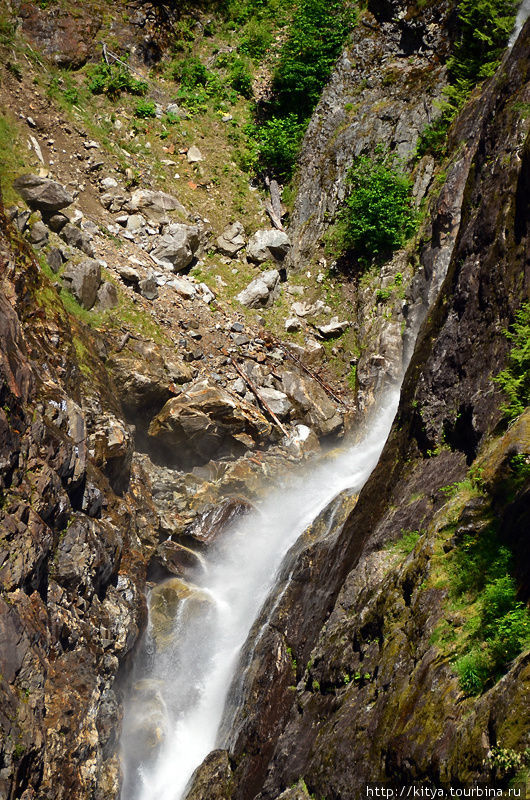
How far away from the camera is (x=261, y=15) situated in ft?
70.2

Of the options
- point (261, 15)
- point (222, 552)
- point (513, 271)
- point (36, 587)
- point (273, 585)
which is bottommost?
point (222, 552)

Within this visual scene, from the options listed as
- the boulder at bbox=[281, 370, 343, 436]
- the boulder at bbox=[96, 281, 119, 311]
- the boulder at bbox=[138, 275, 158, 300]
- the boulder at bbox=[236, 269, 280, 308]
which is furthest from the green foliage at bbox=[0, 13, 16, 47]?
the boulder at bbox=[281, 370, 343, 436]

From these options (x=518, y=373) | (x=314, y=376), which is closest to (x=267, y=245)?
(x=314, y=376)

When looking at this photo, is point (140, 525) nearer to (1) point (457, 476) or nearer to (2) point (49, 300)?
(2) point (49, 300)

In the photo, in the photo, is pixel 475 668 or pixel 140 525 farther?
pixel 140 525

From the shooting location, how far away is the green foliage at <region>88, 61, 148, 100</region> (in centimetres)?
1783

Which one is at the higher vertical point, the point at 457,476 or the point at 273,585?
the point at 457,476

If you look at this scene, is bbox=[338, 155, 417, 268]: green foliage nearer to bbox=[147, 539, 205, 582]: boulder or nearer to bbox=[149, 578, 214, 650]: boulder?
bbox=[147, 539, 205, 582]: boulder

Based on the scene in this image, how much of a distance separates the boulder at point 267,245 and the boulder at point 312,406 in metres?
4.53

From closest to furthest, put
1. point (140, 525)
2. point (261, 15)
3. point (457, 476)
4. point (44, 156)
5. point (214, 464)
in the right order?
point (457, 476) < point (140, 525) < point (214, 464) < point (44, 156) < point (261, 15)

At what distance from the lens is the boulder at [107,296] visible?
13531 millimetres

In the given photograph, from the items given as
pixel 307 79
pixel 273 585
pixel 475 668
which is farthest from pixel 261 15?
pixel 475 668

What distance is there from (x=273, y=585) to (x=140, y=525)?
3248 mm

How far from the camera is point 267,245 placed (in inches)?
685
